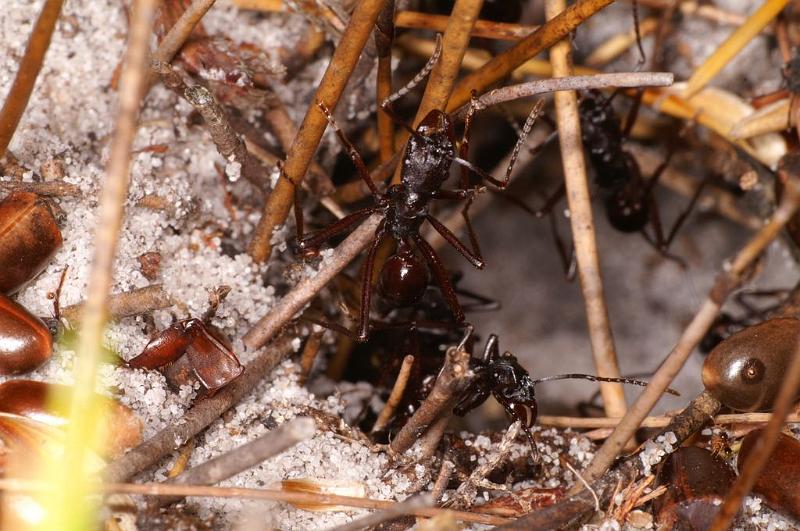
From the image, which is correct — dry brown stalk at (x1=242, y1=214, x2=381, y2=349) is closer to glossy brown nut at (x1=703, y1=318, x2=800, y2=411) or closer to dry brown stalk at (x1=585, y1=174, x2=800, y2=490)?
dry brown stalk at (x1=585, y1=174, x2=800, y2=490)

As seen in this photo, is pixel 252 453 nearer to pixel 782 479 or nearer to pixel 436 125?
pixel 436 125

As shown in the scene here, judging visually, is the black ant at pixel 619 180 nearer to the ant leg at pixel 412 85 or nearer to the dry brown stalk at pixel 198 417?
the ant leg at pixel 412 85

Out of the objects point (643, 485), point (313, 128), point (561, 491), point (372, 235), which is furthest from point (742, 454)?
point (313, 128)

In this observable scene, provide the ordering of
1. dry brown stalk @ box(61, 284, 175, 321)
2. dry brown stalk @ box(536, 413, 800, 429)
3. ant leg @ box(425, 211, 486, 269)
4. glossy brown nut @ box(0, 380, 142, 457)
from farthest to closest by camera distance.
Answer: ant leg @ box(425, 211, 486, 269) < dry brown stalk @ box(536, 413, 800, 429) < dry brown stalk @ box(61, 284, 175, 321) < glossy brown nut @ box(0, 380, 142, 457)

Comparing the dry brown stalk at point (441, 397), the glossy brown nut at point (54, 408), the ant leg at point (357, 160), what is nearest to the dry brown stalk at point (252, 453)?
the glossy brown nut at point (54, 408)

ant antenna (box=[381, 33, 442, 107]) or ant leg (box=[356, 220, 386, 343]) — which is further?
ant leg (box=[356, 220, 386, 343])

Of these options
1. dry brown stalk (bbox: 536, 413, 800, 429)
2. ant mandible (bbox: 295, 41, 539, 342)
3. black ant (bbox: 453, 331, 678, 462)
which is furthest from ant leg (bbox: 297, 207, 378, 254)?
dry brown stalk (bbox: 536, 413, 800, 429)

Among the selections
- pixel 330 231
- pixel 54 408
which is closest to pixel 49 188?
pixel 54 408
